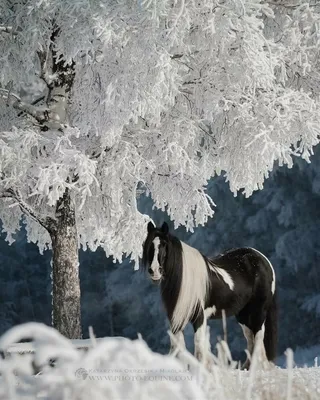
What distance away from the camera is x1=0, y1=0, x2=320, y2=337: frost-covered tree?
7746mm

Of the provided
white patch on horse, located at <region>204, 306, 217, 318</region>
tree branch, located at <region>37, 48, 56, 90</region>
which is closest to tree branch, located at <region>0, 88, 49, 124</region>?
tree branch, located at <region>37, 48, 56, 90</region>

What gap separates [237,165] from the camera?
933 cm

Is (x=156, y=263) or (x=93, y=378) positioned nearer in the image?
(x=93, y=378)

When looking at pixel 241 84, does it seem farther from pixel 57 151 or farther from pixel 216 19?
pixel 57 151

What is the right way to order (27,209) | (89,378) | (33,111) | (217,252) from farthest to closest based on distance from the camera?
(217,252), (33,111), (27,209), (89,378)

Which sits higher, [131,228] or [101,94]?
[101,94]

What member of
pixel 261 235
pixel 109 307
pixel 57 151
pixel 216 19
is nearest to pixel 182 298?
pixel 57 151

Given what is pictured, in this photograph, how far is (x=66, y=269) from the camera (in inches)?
368

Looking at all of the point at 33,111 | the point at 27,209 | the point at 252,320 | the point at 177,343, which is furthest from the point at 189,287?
the point at 177,343

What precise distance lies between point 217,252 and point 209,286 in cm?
1447

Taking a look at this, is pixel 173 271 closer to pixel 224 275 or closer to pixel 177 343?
pixel 224 275

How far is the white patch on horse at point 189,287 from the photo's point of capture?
25.4 ft

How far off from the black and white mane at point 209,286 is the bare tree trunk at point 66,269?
1689 mm

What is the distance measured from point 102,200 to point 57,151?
1.42 meters
